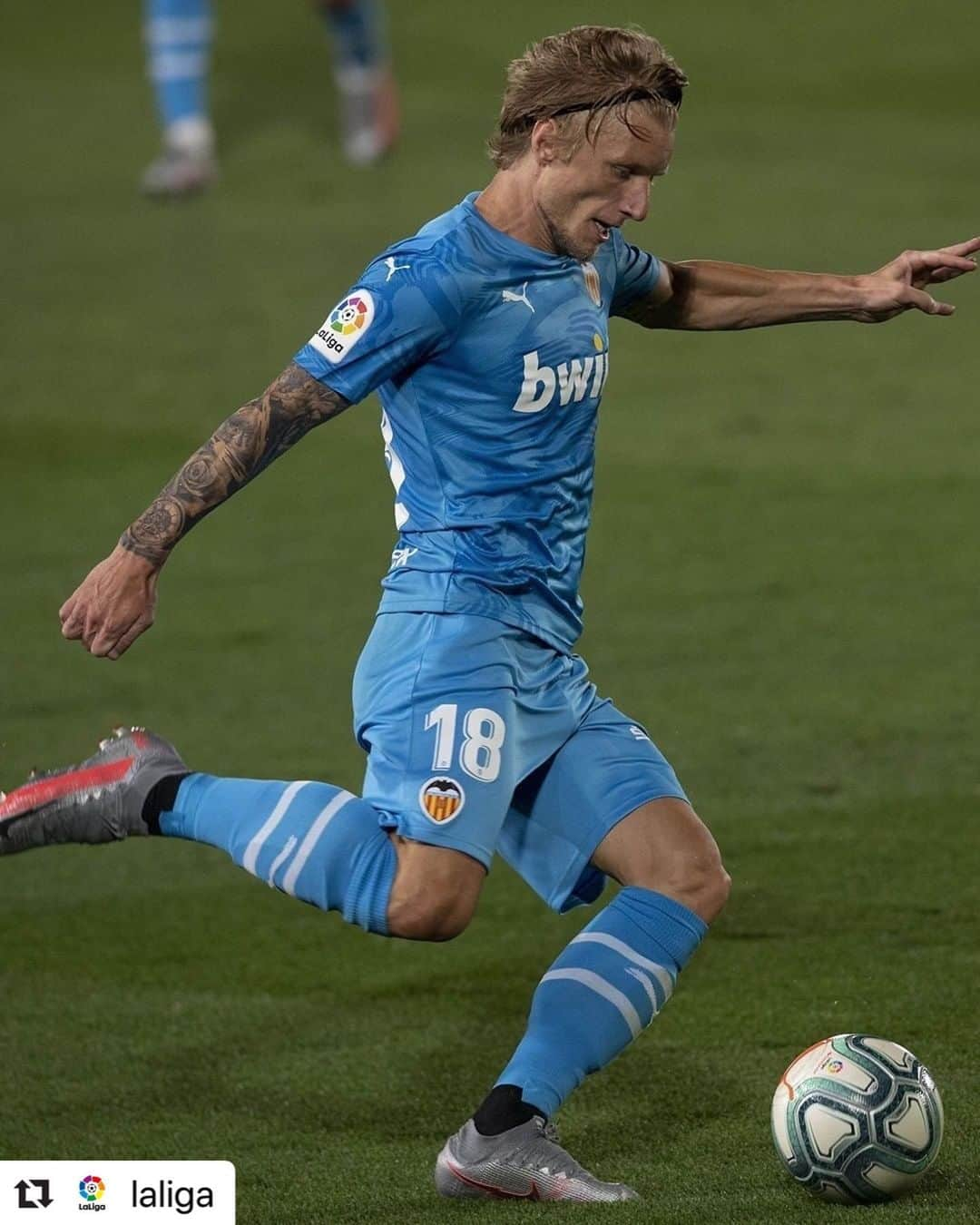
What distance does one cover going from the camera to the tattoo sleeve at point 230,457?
13.3 ft

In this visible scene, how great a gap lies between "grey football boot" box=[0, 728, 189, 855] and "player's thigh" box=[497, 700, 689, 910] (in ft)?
2.36

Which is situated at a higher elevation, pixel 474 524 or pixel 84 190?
pixel 474 524

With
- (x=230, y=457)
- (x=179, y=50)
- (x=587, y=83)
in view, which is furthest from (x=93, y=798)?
(x=179, y=50)

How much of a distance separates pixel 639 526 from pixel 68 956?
4.83 meters

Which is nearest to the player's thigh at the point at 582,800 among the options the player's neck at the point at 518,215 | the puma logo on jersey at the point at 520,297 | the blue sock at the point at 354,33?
the puma logo on jersey at the point at 520,297

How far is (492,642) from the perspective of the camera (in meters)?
4.21

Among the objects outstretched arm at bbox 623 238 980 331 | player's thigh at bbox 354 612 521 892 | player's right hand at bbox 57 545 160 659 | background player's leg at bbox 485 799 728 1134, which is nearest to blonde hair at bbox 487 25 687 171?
outstretched arm at bbox 623 238 980 331

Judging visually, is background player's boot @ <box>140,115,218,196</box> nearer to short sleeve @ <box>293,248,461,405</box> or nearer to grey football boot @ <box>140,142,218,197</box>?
grey football boot @ <box>140,142,218,197</box>

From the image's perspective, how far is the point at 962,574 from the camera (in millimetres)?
9031

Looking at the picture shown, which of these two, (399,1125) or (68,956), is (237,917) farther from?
(399,1125)

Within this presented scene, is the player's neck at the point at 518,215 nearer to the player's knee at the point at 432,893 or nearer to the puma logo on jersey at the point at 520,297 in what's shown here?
Result: the puma logo on jersey at the point at 520,297

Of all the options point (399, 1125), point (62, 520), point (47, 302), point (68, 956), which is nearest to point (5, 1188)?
point (399, 1125)

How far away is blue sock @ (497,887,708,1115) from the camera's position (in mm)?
4117

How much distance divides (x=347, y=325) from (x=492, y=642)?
679mm
